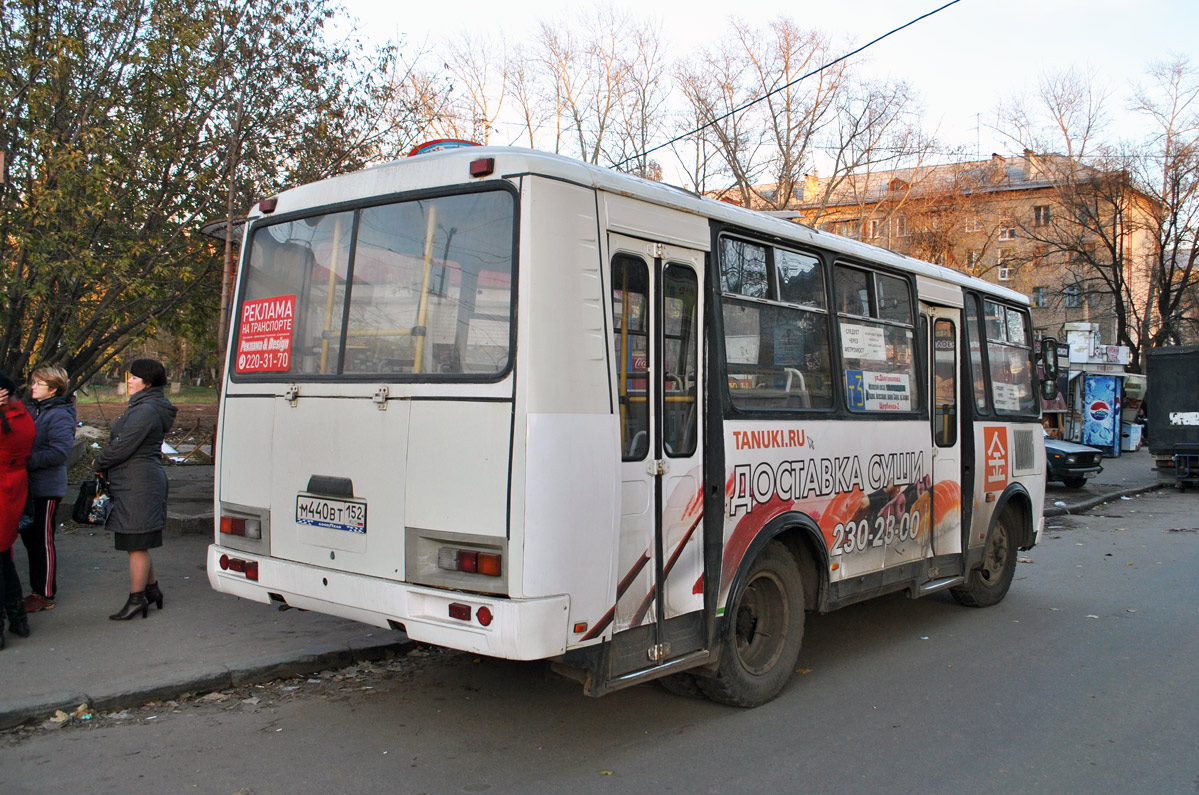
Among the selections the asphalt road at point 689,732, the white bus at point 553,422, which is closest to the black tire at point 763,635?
the white bus at point 553,422

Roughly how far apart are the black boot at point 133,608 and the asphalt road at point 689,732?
153 centimetres

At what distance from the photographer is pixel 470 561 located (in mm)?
4125

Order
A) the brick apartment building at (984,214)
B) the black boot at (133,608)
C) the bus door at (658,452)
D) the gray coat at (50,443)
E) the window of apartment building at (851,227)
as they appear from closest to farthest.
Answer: the bus door at (658,452)
the gray coat at (50,443)
the black boot at (133,608)
the brick apartment building at (984,214)
the window of apartment building at (851,227)

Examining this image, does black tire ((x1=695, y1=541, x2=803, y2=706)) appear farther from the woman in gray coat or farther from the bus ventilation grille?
the woman in gray coat

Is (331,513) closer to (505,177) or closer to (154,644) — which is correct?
(505,177)

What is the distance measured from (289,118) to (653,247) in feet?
28.9

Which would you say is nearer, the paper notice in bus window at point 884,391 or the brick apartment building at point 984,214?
the paper notice in bus window at point 884,391

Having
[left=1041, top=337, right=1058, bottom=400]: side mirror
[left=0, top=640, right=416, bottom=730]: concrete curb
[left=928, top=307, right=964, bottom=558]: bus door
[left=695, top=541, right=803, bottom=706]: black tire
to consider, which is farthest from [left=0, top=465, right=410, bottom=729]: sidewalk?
[left=1041, top=337, right=1058, bottom=400]: side mirror

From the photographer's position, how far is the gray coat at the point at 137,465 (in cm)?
627

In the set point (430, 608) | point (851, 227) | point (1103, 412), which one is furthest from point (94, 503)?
point (851, 227)

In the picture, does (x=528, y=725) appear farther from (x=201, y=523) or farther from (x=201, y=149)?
(x=201, y=149)

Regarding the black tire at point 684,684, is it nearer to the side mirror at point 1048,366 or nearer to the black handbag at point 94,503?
the black handbag at point 94,503

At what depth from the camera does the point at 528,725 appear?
5.07 metres

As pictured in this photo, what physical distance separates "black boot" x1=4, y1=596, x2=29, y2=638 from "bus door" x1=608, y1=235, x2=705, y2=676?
4.16 metres
